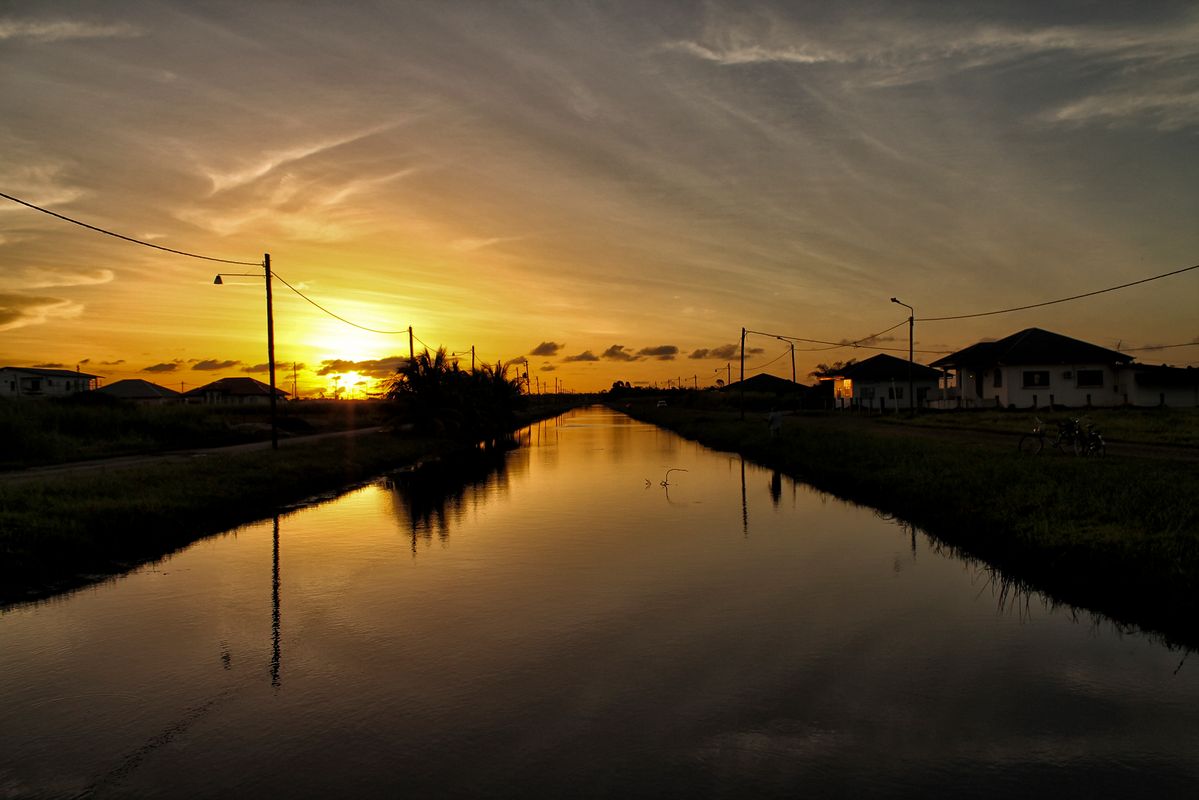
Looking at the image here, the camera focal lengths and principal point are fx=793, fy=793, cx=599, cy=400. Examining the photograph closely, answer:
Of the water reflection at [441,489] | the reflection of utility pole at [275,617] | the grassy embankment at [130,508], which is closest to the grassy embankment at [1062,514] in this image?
the reflection of utility pole at [275,617]

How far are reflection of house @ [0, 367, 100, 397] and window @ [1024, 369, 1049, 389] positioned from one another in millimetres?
97084

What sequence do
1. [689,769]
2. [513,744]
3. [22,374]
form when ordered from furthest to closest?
[22,374], [513,744], [689,769]

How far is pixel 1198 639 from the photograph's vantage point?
29.4ft

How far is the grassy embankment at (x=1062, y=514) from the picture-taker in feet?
34.0

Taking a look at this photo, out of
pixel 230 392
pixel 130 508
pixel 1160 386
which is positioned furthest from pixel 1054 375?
pixel 230 392

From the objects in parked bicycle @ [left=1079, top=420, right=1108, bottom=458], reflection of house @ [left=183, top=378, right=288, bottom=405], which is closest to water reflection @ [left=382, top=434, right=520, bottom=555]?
parked bicycle @ [left=1079, top=420, right=1108, bottom=458]

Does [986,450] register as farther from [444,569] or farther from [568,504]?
[444,569]

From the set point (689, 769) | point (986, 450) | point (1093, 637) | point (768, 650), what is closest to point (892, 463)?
point (986, 450)

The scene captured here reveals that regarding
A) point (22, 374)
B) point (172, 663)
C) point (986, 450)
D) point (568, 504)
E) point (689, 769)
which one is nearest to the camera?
point (689, 769)

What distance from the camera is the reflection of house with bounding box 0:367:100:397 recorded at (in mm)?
98375

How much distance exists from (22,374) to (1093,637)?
120m

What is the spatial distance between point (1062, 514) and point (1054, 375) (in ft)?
146

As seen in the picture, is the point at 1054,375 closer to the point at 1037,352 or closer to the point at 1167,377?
the point at 1037,352

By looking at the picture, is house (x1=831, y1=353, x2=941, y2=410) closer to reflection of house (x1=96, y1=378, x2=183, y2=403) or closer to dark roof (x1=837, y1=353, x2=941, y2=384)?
dark roof (x1=837, y1=353, x2=941, y2=384)
